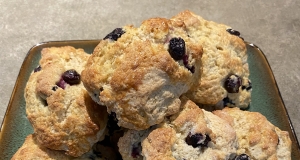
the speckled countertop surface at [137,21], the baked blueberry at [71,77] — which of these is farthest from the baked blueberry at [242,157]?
the speckled countertop surface at [137,21]

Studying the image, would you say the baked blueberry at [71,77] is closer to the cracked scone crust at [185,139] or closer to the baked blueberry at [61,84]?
the baked blueberry at [61,84]

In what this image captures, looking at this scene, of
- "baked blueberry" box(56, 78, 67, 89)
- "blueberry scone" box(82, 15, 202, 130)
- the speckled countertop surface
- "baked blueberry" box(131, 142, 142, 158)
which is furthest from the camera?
the speckled countertop surface

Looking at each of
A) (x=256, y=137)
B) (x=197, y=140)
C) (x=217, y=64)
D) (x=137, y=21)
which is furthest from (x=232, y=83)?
(x=137, y=21)

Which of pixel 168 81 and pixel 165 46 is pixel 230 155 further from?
pixel 165 46

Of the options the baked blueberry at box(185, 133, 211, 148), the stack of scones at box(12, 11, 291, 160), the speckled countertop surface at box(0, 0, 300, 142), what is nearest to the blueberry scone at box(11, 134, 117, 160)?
the stack of scones at box(12, 11, 291, 160)

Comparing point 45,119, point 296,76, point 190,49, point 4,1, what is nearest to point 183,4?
point 296,76

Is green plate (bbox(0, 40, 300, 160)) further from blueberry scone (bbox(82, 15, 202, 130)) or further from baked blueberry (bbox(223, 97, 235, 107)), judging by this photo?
blueberry scone (bbox(82, 15, 202, 130))

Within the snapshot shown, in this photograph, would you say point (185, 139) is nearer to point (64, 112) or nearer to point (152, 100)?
point (152, 100)
